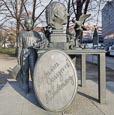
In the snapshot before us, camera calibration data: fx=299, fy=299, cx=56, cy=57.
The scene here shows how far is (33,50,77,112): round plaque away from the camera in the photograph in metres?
5.62

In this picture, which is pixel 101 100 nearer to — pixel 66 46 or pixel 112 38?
pixel 66 46

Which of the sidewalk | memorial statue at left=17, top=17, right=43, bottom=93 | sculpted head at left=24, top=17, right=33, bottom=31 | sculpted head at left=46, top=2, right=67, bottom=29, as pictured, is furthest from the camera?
sculpted head at left=24, top=17, right=33, bottom=31

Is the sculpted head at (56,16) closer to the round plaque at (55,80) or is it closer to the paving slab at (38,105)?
the round plaque at (55,80)

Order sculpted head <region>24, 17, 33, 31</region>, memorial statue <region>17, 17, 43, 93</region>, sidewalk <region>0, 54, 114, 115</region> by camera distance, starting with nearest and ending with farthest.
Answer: sidewalk <region>0, 54, 114, 115</region> < memorial statue <region>17, 17, 43, 93</region> < sculpted head <region>24, 17, 33, 31</region>

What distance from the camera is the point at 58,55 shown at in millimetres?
5734

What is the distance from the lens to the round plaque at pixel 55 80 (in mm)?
5617

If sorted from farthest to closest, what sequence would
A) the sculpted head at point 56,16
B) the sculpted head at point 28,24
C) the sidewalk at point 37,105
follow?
the sculpted head at point 28,24 < the sculpted head at point 56,16 < the sidewalk at point 37,105

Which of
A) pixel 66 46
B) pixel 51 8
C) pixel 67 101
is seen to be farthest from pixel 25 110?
pixel 51 8

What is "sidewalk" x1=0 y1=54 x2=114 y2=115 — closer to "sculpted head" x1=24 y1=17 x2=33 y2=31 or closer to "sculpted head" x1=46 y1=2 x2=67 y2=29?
"sculpted head" x1=24 y1=17 x2=33 y2=31

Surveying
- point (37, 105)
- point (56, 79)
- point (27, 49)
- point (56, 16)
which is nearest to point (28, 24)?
point (27, 49)

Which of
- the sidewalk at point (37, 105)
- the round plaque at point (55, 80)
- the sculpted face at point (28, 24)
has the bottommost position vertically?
the sidewalk at point (37, 105)

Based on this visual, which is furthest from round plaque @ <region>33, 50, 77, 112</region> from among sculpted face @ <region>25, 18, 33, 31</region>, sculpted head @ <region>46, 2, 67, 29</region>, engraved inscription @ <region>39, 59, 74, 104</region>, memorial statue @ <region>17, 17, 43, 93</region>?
sculpted face @ <region>25, 18, 33, 31</region>

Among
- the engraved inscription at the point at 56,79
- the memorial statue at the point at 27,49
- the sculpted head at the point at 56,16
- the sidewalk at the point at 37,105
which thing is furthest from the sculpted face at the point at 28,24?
the engraved inscription at the point at 56,79

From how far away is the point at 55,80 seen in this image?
18.7 ft
